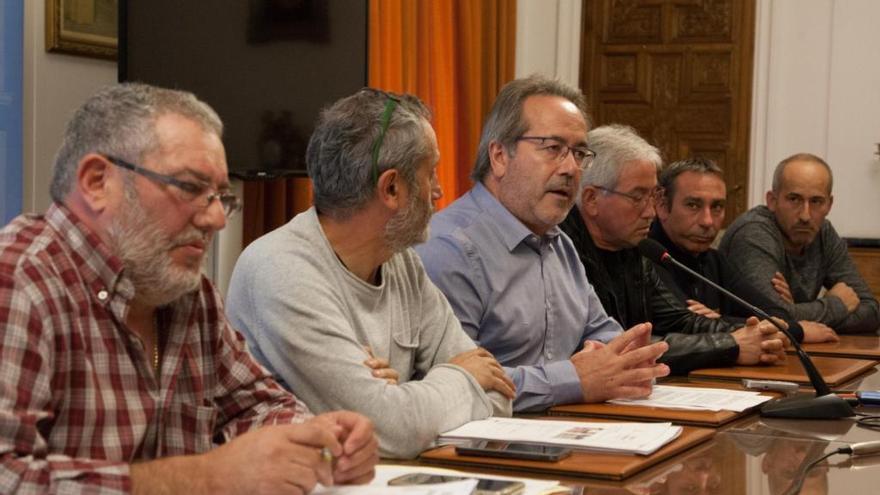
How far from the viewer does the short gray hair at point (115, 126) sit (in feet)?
5.21

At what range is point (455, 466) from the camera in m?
1.82

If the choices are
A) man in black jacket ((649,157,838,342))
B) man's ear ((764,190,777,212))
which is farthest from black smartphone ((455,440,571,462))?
man's ear ((764,190,777,212))

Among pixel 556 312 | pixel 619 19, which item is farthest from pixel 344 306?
pixel 619 19

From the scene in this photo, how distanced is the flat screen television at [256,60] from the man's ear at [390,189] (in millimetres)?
1518

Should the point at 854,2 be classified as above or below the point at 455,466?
above

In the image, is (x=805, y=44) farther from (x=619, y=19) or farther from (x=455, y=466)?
(x=455, y=466)

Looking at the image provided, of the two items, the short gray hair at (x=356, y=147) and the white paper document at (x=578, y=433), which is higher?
the short gray hair at (x=356, y=147)

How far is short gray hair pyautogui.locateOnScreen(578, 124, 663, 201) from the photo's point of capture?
3.46 meters

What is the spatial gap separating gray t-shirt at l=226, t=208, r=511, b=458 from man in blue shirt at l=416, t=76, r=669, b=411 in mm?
435

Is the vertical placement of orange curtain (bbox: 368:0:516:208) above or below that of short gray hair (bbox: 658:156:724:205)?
above

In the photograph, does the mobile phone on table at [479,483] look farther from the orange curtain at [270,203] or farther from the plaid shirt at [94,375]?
the orange curtain at [270,203]

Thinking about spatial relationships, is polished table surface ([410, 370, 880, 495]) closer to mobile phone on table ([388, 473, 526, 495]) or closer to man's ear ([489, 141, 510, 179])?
mobile phone on table ([388, 473, 526, 495])

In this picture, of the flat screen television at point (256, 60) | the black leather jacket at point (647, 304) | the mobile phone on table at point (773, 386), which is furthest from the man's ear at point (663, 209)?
the mobile phone on table at point (773, 386)

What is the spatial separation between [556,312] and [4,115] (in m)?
1.66
